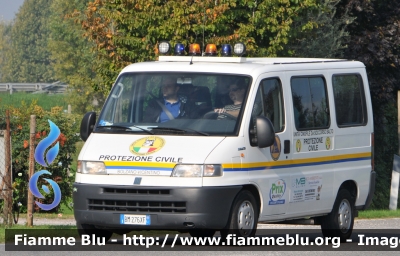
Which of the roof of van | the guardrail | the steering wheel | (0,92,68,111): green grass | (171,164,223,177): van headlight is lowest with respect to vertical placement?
the guardrail

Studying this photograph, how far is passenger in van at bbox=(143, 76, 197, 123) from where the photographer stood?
39.4ft

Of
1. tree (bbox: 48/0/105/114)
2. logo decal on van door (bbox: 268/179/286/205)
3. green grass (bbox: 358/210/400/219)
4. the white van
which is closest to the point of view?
the white van

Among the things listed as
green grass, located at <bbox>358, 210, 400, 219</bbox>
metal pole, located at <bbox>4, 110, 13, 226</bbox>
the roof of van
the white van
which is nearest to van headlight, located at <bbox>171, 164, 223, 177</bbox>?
the white van

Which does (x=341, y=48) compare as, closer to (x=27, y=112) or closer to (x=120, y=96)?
(x=27, y=112)

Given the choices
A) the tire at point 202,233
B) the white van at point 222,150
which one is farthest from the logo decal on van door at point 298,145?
the tire at point 202,233

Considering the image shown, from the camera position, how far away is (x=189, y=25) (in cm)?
2127

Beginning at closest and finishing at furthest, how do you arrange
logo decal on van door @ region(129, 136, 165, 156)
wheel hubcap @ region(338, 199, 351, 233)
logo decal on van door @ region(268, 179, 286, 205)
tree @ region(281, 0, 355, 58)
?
logo decal on van door @ region(129, 136, 165, 156)
logo decal on van door @ region(268, 179, 286, 205)
wheel hubcap @ region(338, 199, 351, 233)
tree @ region(281, 0, 355, 58)

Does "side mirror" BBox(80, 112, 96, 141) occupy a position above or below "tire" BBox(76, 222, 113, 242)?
above

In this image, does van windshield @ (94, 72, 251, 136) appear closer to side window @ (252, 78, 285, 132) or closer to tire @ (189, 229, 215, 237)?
side window @ (252, 78, 285, 132)

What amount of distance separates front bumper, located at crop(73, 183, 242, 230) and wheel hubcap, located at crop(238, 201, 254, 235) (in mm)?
261

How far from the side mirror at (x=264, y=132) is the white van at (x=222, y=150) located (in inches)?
0.4

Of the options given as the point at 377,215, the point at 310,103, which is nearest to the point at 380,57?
the point at 377,215

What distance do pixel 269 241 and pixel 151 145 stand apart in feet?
8.04

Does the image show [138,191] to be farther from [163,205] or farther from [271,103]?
[271,103]
